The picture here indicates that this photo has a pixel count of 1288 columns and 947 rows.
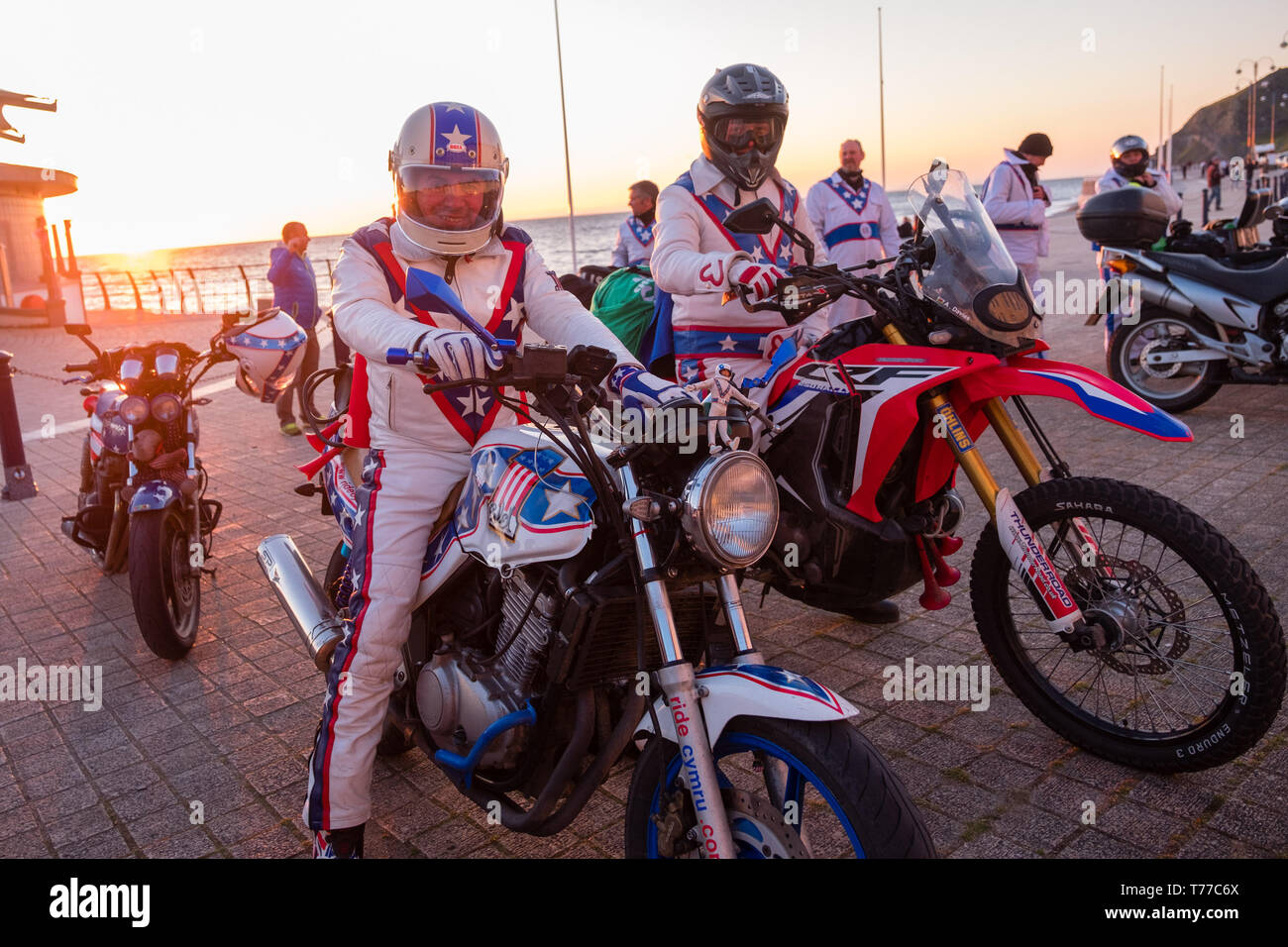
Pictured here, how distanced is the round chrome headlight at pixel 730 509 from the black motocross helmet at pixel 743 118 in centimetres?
237

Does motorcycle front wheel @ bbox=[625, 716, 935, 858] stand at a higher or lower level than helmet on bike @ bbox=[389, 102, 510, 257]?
lower

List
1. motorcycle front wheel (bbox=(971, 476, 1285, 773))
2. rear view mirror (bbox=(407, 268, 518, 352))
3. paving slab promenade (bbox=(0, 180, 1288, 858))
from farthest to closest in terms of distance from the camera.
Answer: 1. paving slab promenade (bbox=(0, 180, 1288, 858))
2. motorcycle front wheel (bbox=(971, 476, 1285, 773))
3. rear view mirror (bbox=(407, 268, 518, 352))

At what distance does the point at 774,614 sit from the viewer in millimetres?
5000

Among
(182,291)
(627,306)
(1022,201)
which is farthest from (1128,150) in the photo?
(182,291)

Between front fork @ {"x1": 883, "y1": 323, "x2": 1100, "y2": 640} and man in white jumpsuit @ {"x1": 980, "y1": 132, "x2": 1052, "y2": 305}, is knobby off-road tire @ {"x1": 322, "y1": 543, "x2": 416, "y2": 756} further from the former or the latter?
man in white jumpsuit @ {"x1": 980, "y1": 132, "x2": 1052, "y2": 305}

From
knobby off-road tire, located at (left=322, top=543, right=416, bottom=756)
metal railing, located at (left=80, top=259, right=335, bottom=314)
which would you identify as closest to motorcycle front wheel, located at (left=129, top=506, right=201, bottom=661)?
knobby off-road tire, located at (left=322, top=543, right=416, bottom=756)

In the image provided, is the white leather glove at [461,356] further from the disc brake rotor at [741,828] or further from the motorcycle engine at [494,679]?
the disc brake rotor at [741,828]

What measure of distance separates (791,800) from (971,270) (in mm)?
1979

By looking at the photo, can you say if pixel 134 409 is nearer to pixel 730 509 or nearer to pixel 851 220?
pixel 730 509

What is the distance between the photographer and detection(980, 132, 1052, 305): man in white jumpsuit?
887 centimetres

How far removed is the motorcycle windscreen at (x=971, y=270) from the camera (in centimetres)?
323

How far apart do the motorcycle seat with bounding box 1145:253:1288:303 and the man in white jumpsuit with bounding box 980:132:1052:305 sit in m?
1.27

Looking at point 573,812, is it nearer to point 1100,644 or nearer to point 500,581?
point 500,581

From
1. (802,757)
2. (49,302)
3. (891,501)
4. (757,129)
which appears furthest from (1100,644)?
(49,302)
